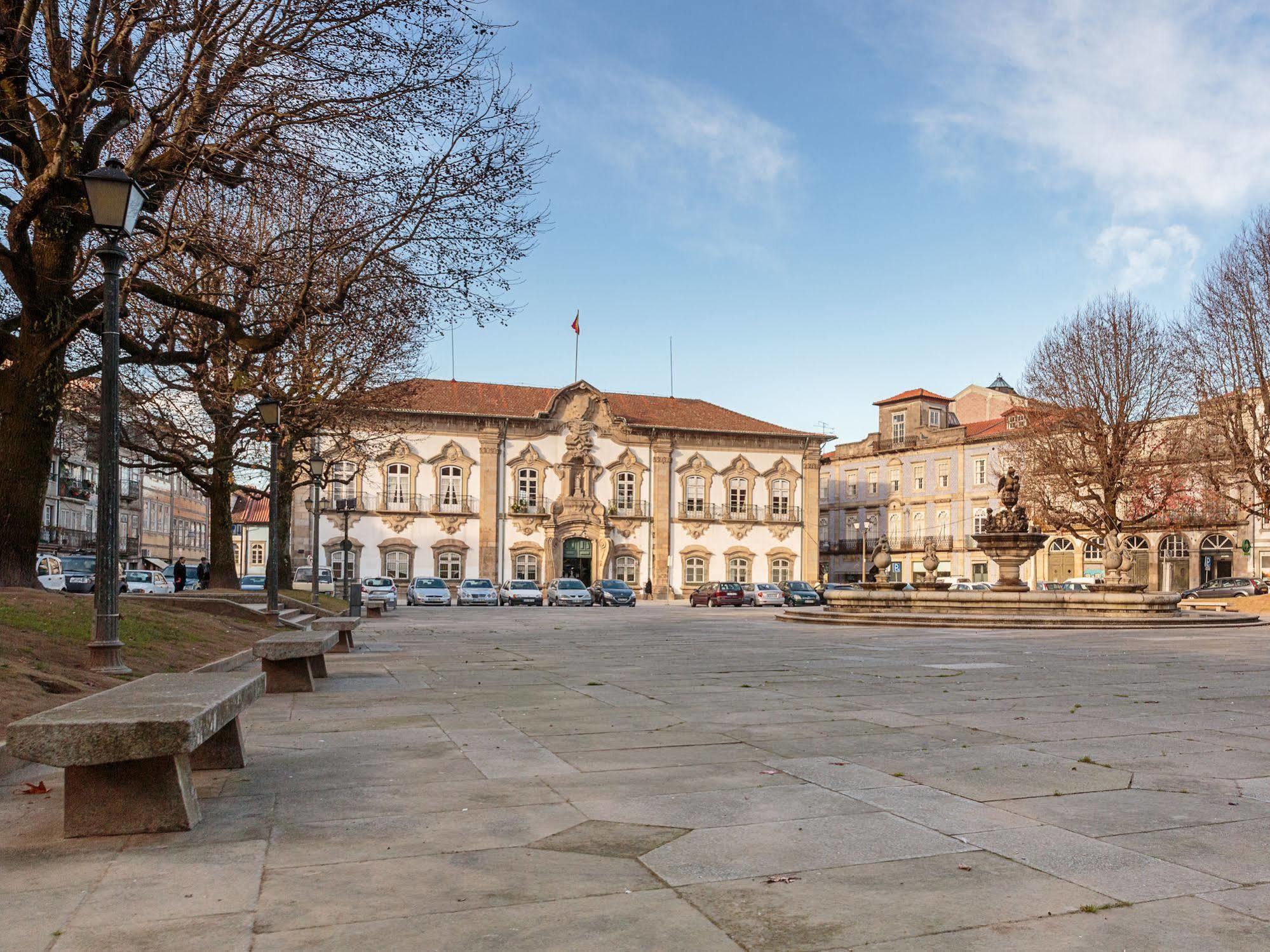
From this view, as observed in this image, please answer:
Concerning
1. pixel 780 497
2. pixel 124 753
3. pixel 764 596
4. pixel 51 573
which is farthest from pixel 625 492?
pixel 124 753

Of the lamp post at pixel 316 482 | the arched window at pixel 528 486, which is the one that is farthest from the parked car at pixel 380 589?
the lamp post at pixel 316 482

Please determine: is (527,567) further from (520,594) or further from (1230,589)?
(1230,589)

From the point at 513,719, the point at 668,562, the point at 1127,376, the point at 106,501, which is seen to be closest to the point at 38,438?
the point at 106,501

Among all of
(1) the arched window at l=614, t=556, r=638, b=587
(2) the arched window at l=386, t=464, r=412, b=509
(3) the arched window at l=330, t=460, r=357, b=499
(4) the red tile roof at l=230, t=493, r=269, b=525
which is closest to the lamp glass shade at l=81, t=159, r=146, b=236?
(3) the arched window at l=330, t=460, r=357, b=499

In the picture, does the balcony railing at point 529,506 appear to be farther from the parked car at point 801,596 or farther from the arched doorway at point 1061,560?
the arched doorway at point 1061,560

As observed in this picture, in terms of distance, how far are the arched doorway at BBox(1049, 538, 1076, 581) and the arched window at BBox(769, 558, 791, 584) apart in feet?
48.2

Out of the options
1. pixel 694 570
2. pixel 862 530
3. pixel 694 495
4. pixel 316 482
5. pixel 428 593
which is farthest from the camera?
pixel 862 530

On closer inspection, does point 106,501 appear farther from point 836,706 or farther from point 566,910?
point 566,910

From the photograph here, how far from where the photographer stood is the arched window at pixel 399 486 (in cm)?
5528

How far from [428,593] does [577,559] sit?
504 inches

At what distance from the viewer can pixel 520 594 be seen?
160 ft

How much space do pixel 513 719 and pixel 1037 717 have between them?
410 centimetres

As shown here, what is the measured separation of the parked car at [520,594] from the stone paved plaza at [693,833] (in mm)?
38982

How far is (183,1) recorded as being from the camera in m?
12.6
